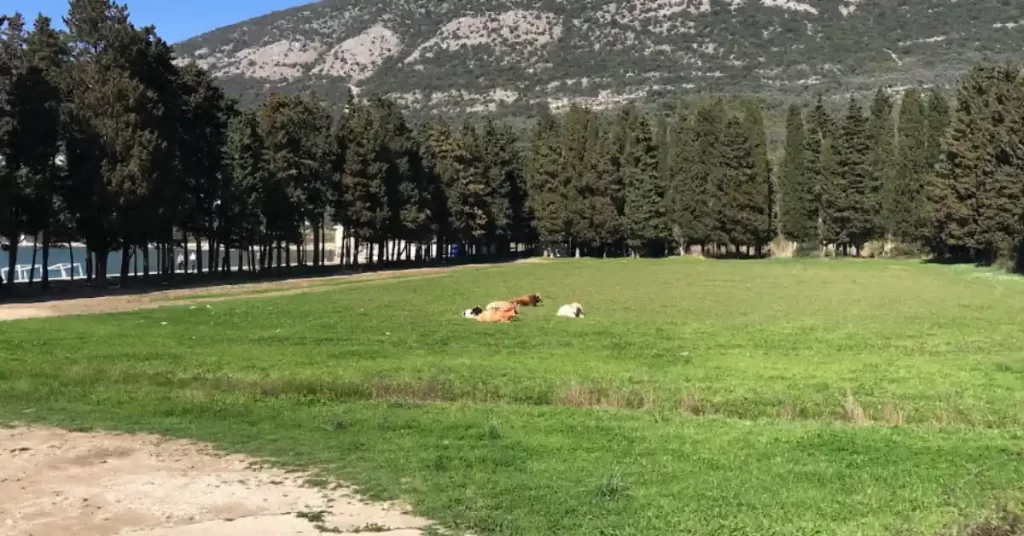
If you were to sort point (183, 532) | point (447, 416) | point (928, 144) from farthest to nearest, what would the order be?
point (928, 144), point (447, 416), point (183, 532)

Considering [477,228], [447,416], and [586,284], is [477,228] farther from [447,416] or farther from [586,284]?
[447,416]

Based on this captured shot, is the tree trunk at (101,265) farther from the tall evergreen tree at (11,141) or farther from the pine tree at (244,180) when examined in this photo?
the pine tree at (244,180)

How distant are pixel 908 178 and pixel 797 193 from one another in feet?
42.3

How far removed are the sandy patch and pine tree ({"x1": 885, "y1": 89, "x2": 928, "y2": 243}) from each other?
98.7 meters

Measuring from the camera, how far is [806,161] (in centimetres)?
10831

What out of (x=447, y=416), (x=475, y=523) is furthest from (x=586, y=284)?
(x=475, y=523)

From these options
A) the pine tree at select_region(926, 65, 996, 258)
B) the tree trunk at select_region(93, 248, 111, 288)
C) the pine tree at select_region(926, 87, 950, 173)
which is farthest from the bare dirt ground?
A: the pine tree at select_region(926, 87, 950, 173)

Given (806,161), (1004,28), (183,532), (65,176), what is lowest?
(183,532)

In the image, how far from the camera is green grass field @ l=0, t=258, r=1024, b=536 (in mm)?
9281

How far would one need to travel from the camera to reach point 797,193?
107m

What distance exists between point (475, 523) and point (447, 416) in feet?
17.8

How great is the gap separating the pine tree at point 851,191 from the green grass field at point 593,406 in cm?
7311

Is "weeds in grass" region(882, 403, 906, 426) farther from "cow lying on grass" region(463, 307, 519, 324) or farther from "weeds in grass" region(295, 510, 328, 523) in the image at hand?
"cow lying on grass" region(463, 307, 519, 324)

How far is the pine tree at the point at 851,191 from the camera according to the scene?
102 m
